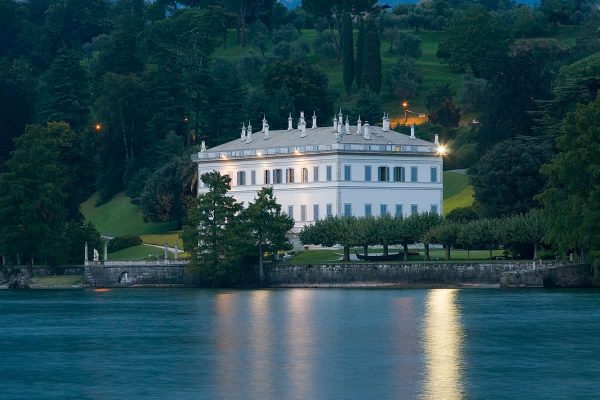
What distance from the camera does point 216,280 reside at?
129625mm

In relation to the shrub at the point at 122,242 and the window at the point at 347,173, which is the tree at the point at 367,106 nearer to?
the shrub at the point at 122,242

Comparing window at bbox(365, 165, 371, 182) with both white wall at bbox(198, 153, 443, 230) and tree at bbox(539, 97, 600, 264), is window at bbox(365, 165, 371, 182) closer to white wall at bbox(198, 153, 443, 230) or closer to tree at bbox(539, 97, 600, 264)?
white wall at bbox(198, 153, 443, 230)

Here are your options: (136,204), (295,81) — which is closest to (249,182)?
(136,204)

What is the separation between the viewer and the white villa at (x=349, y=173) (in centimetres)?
14650

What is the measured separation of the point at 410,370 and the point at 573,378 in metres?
6.10

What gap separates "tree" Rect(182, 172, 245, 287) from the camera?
127938 mm

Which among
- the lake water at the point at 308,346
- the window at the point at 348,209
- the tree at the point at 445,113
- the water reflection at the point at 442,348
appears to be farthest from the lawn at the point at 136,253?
the tree at the point at 445,113

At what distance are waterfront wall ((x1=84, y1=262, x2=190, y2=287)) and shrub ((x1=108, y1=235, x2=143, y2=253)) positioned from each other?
15.0 m

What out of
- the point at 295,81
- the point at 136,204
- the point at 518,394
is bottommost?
the point at 518,394

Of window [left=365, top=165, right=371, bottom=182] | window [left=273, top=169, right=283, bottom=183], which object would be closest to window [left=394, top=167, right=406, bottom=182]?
window [left=365, top=165, right=371, bottom=182]

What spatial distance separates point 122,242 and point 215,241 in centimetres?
2529

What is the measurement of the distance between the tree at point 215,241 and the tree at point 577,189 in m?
20.9

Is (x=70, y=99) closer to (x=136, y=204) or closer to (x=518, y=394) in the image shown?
(x=136, y=204)

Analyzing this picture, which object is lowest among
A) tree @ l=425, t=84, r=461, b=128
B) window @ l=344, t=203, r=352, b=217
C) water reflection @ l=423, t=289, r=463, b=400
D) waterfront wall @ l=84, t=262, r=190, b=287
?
water reflection @ l=423, t=289, r=463, b=400
